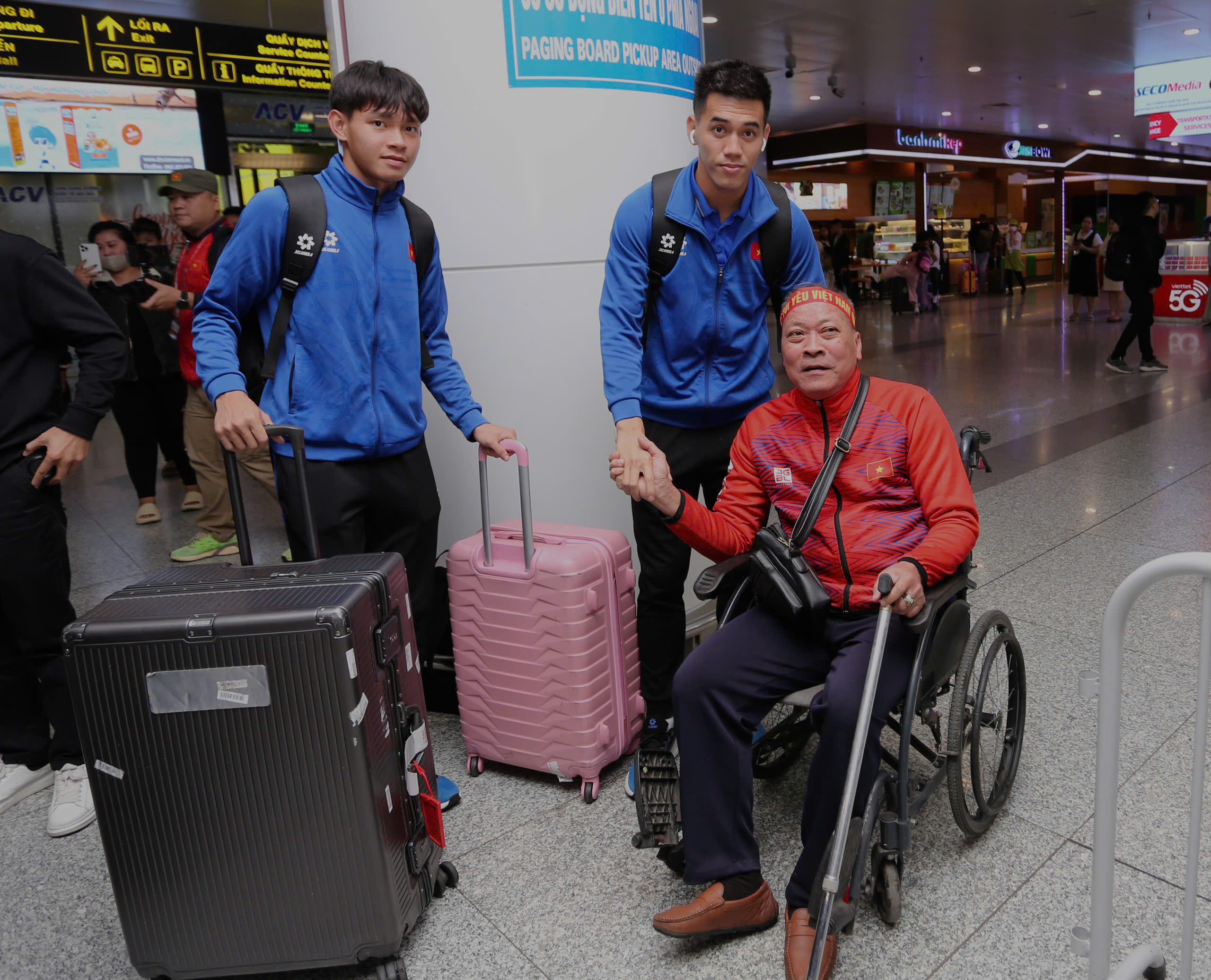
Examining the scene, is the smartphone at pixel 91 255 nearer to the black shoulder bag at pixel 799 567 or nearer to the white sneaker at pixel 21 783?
the white sneaker at pixel 21 783

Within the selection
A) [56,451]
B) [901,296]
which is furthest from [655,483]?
[901,296]

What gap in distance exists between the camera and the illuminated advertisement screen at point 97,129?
780 cm

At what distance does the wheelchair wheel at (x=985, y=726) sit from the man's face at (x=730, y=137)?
1.17 meters

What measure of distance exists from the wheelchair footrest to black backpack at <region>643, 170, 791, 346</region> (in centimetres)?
105

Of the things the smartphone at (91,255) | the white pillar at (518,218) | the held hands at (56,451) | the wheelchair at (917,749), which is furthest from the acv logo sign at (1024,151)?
the held hands at (56,451)

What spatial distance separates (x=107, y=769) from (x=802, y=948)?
1302 millimetres

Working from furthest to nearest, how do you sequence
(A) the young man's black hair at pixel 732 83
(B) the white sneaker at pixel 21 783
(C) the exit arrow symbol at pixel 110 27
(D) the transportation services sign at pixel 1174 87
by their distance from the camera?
1. (D) the transportation services sign at pixel 1174 87
2. (C) the exit arrow symbol at pixel 110 27
3. (B) the white sneaker at pixel 21 783
4. (A) the young man's black hair at pixel 732 83

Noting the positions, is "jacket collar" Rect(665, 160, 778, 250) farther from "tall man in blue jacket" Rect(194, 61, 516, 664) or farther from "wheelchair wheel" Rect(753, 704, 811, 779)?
"wheelchair wheel" Rect(753, 704, 811, 779)

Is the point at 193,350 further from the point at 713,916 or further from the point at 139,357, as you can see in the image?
the point at 713,916

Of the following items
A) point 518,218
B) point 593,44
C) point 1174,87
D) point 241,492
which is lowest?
point 241,492

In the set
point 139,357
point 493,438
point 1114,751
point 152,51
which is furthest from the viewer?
point 152,51

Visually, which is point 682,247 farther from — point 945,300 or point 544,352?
point 945,300

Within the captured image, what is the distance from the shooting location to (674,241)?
2.37 metres

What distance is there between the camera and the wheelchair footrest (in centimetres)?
201
